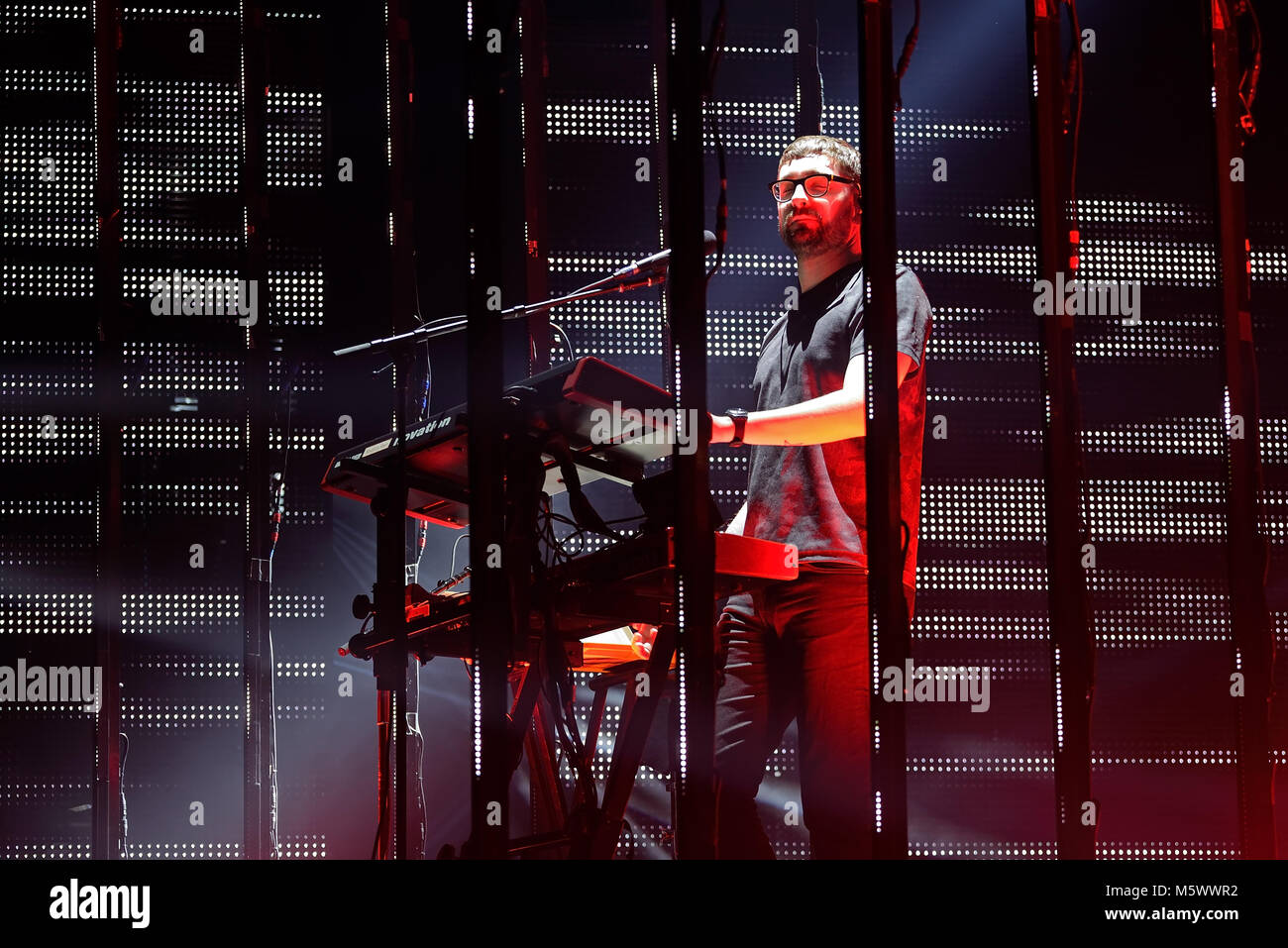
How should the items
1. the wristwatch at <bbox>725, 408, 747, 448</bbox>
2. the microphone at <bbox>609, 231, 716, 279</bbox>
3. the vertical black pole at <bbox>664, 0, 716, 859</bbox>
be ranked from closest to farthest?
the vertical black pole at <bbox>664, 0, 716, 859</bbox> → the wristwatch at <bbox>725, 408, 747, 448</bbox> → the microphone at <bbox>609, 231, 716, 279</bbox>

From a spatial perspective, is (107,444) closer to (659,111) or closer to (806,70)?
(659,111)

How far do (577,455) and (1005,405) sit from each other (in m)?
3.07

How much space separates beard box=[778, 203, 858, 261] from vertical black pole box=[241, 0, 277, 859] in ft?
6.92

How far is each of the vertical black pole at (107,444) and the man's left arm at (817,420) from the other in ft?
8.66

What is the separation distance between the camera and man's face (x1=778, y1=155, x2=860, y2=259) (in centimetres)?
327

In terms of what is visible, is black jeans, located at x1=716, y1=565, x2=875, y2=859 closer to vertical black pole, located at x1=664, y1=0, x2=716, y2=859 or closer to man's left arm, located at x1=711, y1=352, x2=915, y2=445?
man's left arm, located at x1=711, y1=352, x2=915, y2=445

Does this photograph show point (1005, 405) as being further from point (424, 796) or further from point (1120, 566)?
point (424, 796)

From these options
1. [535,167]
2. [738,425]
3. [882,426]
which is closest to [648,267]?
[738,425]

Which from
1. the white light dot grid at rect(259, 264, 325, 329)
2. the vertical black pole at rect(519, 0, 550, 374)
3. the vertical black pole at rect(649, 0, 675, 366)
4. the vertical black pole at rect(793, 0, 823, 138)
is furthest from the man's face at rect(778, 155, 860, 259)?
the white light dot grid at rect(259, 264, 325, 329)

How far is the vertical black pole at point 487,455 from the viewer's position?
2438 mm

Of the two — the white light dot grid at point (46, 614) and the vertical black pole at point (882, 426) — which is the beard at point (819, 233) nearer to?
the vertical black pole at point (882, 426)

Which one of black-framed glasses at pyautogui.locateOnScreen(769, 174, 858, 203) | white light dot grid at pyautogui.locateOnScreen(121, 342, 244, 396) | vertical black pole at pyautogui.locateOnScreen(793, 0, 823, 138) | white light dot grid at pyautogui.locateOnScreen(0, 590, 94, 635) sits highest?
vertical black pole at pyautogui.locateOnScreen(793, 0, 823, 138)

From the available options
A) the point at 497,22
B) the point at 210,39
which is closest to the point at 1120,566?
the point at 497,22

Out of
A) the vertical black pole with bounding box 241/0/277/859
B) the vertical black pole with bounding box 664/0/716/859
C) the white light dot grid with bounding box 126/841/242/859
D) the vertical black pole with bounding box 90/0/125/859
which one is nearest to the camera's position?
the vertical black pole with bounding box 664/0/716/859
